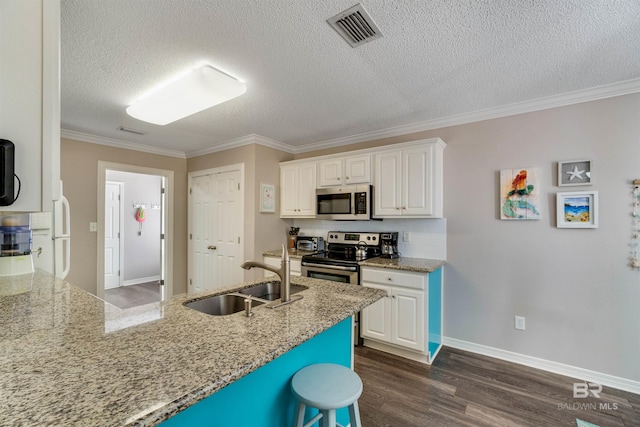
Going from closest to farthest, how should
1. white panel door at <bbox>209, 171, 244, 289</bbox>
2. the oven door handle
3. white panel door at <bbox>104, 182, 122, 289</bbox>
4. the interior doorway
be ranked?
the oven door handle, white panel door at <bbox>209, 171, 244, 289</bbox>, the interior doorway, white panel door at <bbox>104, 182, 122, 289</bbox>

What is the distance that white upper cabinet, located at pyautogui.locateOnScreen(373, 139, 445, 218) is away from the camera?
2.90 metres

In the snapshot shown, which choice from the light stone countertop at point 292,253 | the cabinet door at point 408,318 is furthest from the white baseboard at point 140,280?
the cabinet door at point 408,318

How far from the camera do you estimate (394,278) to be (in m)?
2.80

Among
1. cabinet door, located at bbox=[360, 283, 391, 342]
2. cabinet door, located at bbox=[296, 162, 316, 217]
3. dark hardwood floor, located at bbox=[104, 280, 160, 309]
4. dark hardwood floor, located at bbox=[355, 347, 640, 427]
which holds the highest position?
cabinet door, located at bbox=[296, 162, 316, 217]

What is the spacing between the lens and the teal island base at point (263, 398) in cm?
A: 96

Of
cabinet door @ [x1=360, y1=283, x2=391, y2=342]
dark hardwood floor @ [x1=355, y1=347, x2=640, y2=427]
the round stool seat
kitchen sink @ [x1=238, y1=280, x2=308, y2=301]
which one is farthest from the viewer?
cabinet door @ [x1=360, y1=283, x2=391, y2=342]

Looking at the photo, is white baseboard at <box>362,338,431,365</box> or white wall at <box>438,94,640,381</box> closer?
white wall at <box>438,94,640,381</box>

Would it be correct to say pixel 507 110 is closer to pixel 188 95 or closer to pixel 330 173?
pixel 330 173

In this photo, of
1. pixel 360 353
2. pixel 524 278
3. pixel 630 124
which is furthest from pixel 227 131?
pixel 630 124

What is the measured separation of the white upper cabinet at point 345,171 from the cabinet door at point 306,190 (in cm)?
12

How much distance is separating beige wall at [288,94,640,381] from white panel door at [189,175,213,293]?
3195 mm

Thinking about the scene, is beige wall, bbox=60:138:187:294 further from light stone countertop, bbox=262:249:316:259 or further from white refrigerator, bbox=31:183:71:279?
light stone countertop, bbox=262:249:316:259

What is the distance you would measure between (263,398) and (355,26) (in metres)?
1.91

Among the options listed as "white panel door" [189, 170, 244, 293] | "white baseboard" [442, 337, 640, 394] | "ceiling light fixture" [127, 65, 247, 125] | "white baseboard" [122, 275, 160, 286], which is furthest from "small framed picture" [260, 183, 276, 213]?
"white baseboard" [122, 275, 160, 286]
